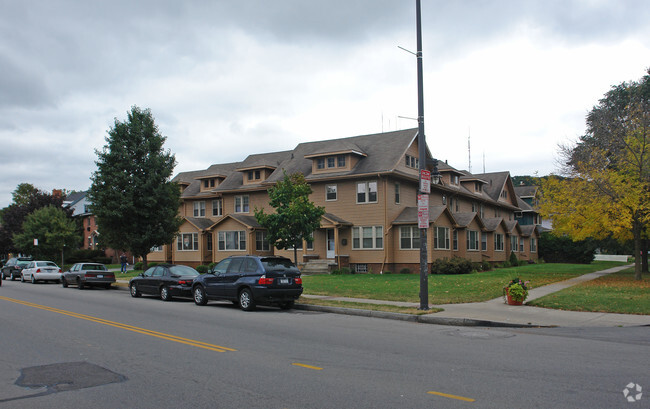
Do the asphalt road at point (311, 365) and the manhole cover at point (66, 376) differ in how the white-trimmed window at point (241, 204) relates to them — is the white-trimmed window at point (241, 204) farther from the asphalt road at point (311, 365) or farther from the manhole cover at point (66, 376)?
the manhole cover at point (66, 376)

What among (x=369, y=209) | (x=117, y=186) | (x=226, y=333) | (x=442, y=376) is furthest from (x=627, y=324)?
(x=117, y=186)

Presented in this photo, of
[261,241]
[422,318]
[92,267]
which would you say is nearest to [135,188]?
[92,267]

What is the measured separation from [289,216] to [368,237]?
929 centimetres

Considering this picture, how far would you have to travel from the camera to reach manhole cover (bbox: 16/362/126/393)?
7.05m

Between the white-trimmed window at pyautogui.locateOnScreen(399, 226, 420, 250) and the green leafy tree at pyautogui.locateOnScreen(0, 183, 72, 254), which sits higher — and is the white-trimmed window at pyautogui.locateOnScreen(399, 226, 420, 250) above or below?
below

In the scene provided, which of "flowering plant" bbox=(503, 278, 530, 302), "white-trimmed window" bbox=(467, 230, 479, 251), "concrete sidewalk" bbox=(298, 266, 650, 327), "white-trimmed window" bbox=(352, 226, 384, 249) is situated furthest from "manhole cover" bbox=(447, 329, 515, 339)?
"white-trimmed window" bbox=(467, 230, 479, 251)

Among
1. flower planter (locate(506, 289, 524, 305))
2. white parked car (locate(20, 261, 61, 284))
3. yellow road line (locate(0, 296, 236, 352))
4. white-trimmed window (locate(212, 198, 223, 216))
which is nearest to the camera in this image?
yellow road line (locate(0, 296, 236, 352))

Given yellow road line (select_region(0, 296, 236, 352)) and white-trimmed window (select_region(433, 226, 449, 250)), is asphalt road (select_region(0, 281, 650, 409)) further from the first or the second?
white-trimmed window (select_region(433, 226, 449, 250))

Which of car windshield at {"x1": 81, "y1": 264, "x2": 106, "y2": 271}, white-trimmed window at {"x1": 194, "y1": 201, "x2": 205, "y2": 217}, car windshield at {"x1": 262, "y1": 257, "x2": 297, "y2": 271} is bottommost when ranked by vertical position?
car windshield at {"x1": 81, "y1": 264, "x2": 106, "y2": 271}

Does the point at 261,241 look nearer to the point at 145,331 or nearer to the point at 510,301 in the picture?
the point at 510,301

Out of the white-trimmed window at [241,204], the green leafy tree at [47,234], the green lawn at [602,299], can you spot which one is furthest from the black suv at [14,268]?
the green lawn at [602,299]

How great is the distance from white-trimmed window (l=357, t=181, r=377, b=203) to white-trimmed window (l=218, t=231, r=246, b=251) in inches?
402

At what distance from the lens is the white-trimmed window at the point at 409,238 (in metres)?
33.5

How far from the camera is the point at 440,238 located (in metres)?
34.3
